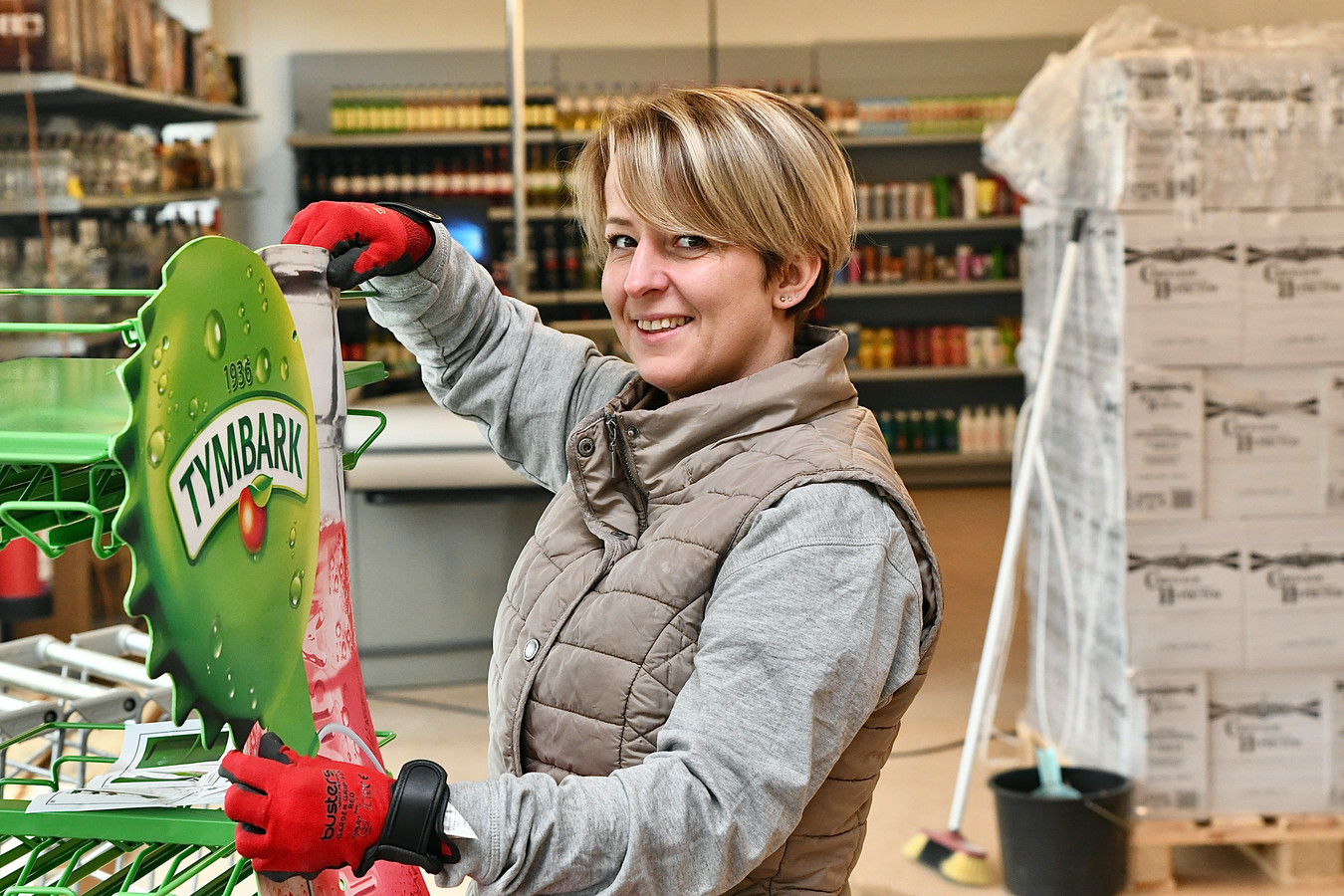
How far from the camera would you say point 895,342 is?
876cm

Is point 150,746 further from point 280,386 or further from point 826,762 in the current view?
point 826,762

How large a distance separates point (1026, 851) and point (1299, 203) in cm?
161

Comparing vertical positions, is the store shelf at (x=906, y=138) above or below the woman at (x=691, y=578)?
above

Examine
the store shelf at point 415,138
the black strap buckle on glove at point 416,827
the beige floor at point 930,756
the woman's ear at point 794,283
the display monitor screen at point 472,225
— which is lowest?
the beige floor at point 930,756

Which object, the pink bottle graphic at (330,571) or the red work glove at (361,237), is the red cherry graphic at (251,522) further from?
the red work glove at (361,237)

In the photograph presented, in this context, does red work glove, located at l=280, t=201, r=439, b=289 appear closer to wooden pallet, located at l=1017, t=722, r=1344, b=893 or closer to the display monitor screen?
wooden pallet, located at l=1017, t=722, r=1344, b=893

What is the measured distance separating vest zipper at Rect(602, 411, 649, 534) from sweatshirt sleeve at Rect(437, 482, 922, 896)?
175 mm

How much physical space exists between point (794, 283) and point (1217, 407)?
1953mm

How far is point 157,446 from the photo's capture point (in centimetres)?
74

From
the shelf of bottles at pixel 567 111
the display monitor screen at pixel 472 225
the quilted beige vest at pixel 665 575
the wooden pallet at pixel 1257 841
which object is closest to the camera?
the quilted beige vest at pixel 665 575

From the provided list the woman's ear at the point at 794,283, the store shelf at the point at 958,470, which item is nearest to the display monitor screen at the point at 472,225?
the woman's ear at the point at 794,283

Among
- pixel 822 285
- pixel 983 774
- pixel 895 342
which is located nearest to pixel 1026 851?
pixel 983 774

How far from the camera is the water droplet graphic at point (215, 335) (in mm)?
809

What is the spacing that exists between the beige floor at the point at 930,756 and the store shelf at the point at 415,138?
3929 mm
